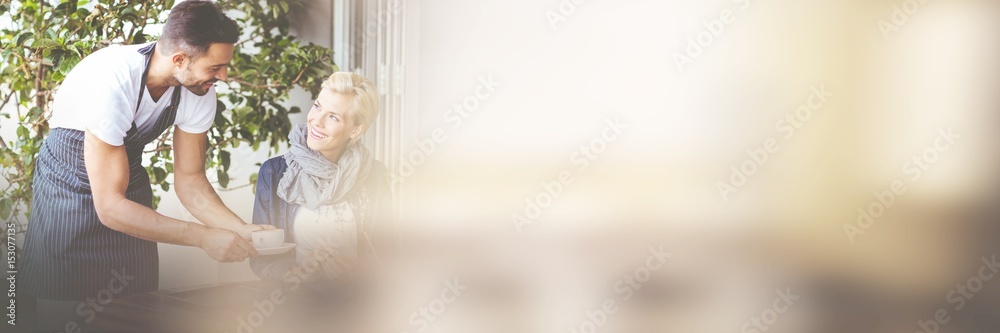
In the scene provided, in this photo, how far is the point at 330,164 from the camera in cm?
285

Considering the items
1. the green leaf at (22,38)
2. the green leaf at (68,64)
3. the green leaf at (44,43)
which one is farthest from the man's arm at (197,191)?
the green leaf at (22,38)

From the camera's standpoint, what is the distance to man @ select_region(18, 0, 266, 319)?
269cm

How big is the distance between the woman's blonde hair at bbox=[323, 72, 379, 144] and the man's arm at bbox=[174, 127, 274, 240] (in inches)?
17.7

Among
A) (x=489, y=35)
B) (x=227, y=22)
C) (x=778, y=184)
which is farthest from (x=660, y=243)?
(x=227, y=22)

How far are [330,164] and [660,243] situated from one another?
1406mm

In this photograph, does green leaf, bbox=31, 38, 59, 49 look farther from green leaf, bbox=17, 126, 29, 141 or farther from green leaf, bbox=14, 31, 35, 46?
green leaf, bbox=17, 126, 29, 141

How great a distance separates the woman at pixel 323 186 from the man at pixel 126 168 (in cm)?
13

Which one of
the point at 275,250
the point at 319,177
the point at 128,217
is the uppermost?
A: the point at 319,177

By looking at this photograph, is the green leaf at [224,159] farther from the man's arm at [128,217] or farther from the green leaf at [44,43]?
the green leaf at [44,43]

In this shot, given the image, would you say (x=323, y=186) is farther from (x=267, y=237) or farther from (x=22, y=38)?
(x=22, y=38)

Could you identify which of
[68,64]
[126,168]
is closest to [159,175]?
[126,168]

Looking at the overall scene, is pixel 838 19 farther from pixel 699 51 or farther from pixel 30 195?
pixel 30 195

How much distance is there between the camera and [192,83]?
2764 mm

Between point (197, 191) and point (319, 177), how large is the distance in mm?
402
